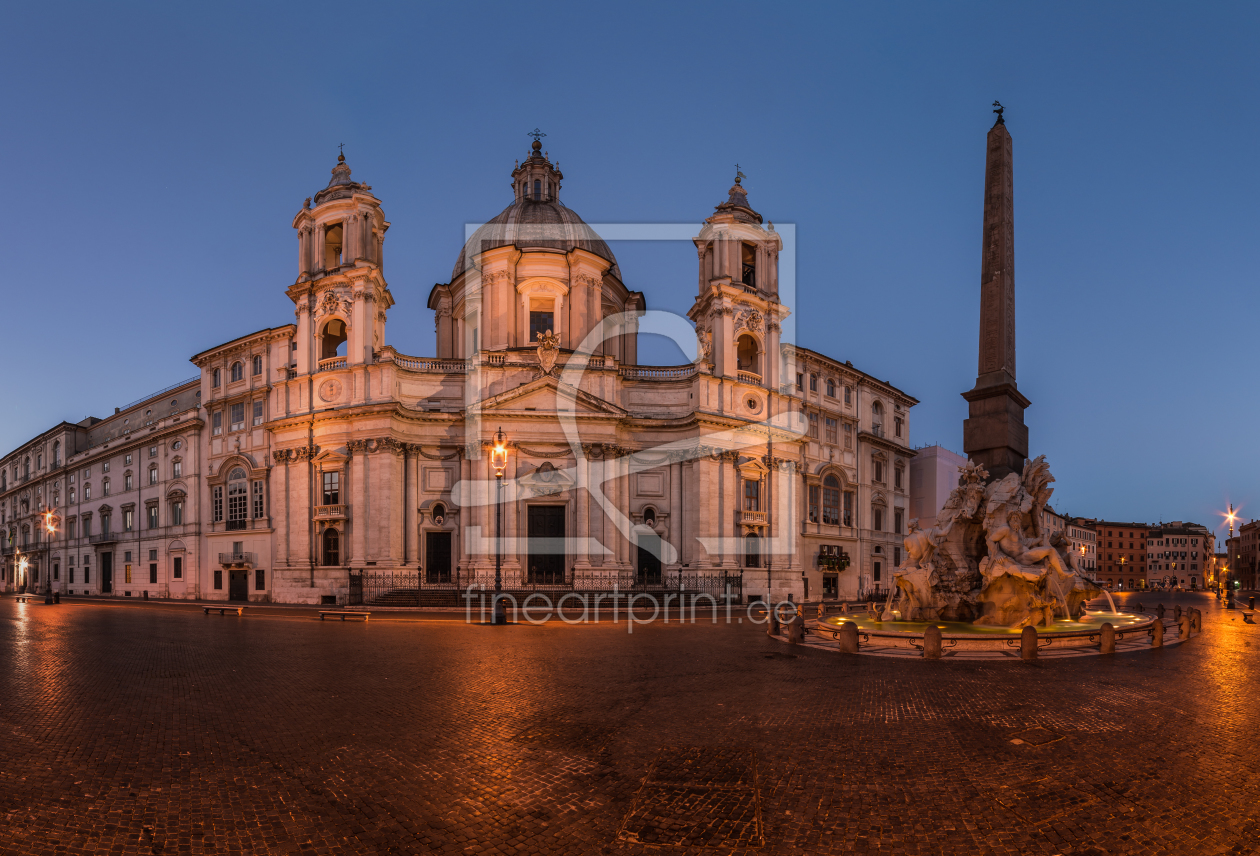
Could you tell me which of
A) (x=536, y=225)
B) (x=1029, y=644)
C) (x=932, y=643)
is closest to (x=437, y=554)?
(x=536, y=225)

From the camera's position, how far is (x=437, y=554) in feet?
134

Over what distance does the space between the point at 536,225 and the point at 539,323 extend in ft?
21.6

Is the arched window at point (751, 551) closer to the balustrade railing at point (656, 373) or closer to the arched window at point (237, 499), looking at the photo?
the balustrade railing at point (656, 373)

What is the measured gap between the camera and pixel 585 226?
164ft

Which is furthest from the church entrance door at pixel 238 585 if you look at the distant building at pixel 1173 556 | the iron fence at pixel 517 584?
the distant building at pixel 1173 556

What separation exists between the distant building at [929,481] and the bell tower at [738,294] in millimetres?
20364

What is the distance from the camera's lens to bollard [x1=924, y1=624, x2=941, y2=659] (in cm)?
1529

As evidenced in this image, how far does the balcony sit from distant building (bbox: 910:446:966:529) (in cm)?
4135

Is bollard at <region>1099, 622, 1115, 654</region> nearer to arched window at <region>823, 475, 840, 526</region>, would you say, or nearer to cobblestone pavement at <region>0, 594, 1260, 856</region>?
cobblestone pavement at <region>0, 594, 1260, 856</region>

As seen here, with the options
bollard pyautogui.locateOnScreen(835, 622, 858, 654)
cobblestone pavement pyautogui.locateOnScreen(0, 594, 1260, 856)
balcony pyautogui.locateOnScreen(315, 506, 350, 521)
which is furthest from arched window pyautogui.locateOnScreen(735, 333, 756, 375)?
cobblestone pavement pyautogui.locateOnScreen(0, 594, 1260, 856)

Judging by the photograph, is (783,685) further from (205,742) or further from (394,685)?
(205,742)

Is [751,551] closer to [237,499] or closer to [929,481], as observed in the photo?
[929,481]

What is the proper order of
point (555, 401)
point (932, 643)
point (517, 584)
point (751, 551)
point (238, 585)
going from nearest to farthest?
point (932, 643)
point (517, 584)
point (555, 401)
point (751, 551)
point (238, 585)

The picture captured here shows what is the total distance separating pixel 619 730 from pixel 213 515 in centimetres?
4544
